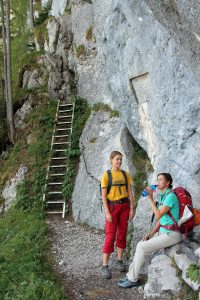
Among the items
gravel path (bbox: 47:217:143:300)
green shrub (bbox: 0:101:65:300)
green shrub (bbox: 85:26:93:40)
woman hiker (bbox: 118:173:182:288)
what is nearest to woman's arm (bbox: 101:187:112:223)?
woman hiker (bbox: 118:173:182:288)

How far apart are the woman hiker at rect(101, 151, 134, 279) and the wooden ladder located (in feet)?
15.4

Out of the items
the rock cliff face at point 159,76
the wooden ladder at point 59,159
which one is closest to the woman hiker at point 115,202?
the rock cliff face at point 159,76

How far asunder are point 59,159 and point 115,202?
6.64 metres

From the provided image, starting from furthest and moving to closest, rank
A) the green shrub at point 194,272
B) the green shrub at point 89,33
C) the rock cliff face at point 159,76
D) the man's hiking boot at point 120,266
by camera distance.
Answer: the green shrub at point 89,33
the rock cliff face at point 159,76
the man's hiking boot at point 120,266
the green shrub at point 194,272

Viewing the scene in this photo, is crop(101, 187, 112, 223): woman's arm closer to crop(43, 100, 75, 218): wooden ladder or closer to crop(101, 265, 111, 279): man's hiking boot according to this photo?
crop(101, 265, 111, 279): man's hiking boot

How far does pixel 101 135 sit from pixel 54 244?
161 inches

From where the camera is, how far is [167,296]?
5.61 meters

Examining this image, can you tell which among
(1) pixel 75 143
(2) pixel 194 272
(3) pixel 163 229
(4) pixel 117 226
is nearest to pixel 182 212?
(3) pixel 163 229

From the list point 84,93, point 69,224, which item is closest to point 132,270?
point 69,224

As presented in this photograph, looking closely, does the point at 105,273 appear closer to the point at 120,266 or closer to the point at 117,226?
the point at 120,266

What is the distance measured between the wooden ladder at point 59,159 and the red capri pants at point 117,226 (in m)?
4.61

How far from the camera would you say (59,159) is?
516 inches

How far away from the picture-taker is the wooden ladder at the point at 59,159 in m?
11.8

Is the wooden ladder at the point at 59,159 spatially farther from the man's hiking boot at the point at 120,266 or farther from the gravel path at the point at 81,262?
the man's hiking boot at the point at 120,266
